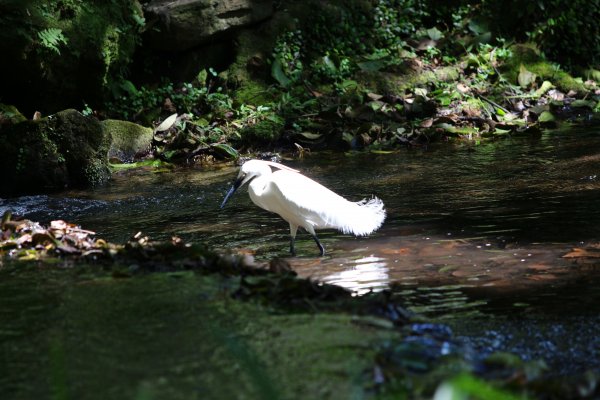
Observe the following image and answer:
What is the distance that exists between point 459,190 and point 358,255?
237 centimetres

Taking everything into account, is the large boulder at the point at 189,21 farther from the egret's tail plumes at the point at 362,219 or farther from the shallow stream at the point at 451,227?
the egret's tail plumes at the point at 362,219

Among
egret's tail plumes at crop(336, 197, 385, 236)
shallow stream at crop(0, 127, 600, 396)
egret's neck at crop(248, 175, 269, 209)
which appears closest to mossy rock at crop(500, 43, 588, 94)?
shallow stream at crop(0, 127, 600, 396)

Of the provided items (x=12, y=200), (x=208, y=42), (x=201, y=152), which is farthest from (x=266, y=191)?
(x=208, y=42)

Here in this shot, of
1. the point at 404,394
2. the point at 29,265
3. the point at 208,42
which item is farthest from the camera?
the point at 208,42

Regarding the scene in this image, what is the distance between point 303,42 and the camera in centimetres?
1425

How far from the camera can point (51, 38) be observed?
10953mm

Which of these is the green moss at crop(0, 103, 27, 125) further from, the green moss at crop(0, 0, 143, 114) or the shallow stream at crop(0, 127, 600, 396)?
the shallow stream at crop(0, 127, 600, 396)

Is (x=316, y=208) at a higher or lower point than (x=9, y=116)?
lower

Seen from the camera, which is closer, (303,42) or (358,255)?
(358,255)

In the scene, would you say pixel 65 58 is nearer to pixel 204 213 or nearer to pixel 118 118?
pixel 118 118

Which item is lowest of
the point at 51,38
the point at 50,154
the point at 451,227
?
the point at 451,227

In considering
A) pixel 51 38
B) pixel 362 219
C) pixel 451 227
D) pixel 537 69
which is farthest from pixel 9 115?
pixel 537 69

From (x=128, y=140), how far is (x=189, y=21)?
2.67 meters

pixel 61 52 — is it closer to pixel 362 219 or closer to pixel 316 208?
pixel 316 208
